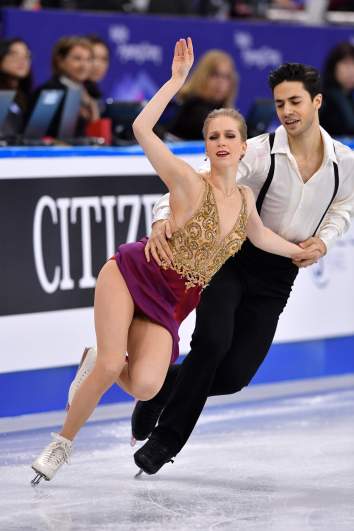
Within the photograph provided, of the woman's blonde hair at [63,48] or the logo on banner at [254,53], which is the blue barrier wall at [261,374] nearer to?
the woman's blonde hair at [63,48]

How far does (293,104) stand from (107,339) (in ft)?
3.67

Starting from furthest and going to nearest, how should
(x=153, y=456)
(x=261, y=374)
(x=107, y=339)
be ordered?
(x=261, y=374), (x=153, y=456), (x=107, y=339)

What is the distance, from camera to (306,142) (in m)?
4.83

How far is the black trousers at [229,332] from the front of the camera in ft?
15.3

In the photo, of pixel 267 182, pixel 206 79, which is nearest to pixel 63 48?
pixel 206 79

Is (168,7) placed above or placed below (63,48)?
below

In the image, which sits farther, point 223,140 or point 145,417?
point 145,417

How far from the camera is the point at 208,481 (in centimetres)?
477

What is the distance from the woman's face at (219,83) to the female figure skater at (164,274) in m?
3.41

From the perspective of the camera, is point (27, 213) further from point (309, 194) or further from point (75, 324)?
point (309, 194)

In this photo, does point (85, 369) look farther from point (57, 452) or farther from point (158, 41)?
point (158, 41)

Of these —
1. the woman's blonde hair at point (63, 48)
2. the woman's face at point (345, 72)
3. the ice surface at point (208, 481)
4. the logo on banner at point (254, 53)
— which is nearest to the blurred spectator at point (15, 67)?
the woman's blonde hair at point (63, 48)

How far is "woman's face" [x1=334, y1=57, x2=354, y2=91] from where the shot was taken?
8.91 metres

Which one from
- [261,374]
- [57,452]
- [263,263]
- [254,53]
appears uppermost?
[263,263]
